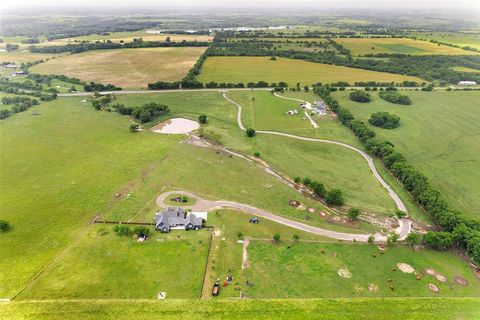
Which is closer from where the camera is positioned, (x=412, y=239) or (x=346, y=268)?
(x=346, y=268)

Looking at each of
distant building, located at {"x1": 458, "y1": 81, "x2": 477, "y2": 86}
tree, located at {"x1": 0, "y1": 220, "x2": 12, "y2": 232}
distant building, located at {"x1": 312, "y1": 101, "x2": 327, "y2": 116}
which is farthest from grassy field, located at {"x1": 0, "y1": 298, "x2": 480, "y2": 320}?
distant building, located at {"x1": 458, "y1": 81, "x2": 477, "y2": 86}

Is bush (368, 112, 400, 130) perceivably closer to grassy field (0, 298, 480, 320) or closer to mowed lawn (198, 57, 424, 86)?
mowed lawn (198, 57, 424, 86)

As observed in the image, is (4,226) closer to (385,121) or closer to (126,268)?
(126,268)

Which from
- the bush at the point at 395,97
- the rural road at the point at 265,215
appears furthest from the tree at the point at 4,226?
the bush at the point at 395,97

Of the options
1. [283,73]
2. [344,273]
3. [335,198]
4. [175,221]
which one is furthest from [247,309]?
[283,73]

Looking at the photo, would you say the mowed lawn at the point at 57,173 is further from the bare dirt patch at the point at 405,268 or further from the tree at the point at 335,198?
the bare dirt patch at the point at 405,268

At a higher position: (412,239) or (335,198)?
(335,198)
